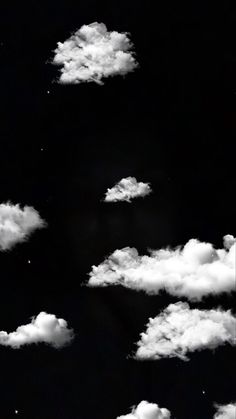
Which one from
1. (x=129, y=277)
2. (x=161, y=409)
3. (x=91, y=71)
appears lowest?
(x=161, y=409)

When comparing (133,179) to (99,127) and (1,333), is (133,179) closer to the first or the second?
(99,127)

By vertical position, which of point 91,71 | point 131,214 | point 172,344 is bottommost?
point 172,344

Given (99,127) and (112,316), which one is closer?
(112,316)

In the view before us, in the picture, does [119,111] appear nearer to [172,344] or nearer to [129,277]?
[129,277]

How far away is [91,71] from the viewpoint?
21.3 meters

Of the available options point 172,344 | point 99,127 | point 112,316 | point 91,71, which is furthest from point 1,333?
point 91,71

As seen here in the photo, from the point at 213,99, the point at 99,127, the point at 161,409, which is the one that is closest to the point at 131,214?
the point at 99,127

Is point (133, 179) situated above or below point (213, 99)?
below

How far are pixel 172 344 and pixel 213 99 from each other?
7.18 m

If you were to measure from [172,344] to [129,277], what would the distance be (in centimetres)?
228

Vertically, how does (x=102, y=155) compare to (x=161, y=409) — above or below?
above

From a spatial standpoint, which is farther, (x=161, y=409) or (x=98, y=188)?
(x=98, y=188)

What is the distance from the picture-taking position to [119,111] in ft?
67.7

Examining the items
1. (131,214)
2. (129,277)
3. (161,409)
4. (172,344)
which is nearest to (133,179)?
(131,214)
